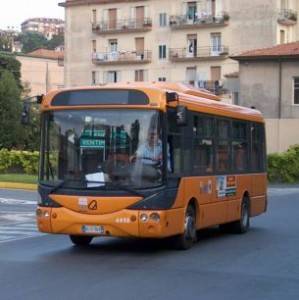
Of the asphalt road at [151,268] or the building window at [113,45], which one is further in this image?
the building window at [113,45]

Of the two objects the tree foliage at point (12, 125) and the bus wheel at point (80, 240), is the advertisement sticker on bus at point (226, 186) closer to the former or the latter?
the bus wheel at point (80, 240)

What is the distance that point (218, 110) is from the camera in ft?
52.1

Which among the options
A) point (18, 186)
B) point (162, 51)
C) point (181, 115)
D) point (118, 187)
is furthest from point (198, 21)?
point (118, 187)

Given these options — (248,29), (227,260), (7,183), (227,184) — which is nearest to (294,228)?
(227,184)

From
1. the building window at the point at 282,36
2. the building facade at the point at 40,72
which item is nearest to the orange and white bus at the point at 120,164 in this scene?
the building window at the point at 282,36

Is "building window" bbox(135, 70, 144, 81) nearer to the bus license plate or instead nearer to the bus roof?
the bus roof

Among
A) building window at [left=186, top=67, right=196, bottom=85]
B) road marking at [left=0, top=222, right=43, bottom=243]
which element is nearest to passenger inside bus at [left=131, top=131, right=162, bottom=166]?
road marking at [left=0, top=222, right=43, bottom=243]

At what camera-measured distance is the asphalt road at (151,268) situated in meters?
9.80

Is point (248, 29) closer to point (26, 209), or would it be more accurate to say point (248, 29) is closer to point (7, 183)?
point (7, 183)

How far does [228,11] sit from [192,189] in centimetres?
6555

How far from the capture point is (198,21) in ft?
261

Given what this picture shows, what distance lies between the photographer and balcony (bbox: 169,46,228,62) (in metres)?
78.4

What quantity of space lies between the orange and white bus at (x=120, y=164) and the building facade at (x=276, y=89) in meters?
40.3

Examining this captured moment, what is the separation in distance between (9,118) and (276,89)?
68.3 feet
